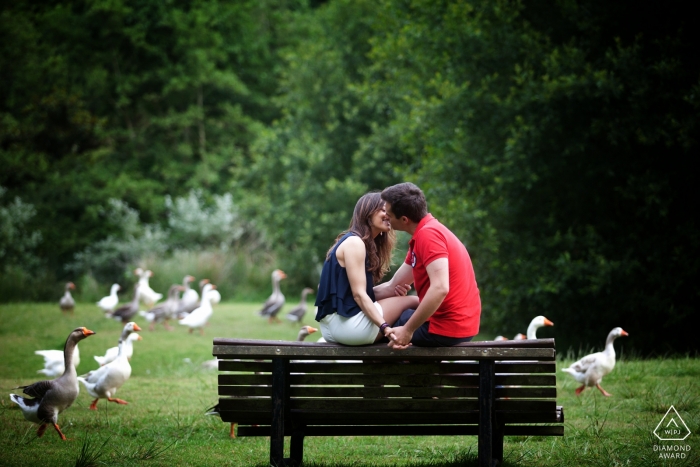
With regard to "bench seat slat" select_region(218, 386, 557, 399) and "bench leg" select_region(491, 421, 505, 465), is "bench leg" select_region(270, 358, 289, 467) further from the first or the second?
"bench leg" select_region(491, 421, 505, 465)

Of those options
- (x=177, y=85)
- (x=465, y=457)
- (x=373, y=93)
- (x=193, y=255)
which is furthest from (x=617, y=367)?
(x=177, y=85)

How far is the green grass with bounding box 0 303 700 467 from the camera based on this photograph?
17.4 feet

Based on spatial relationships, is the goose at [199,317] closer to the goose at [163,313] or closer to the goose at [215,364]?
the goose at [163,313]

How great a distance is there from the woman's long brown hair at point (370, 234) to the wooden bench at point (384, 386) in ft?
2.20

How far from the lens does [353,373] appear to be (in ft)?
15.1

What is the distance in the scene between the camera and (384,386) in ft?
15.3

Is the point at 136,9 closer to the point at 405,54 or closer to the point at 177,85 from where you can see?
the point at 177,85

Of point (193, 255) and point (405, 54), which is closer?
point (405, 54)

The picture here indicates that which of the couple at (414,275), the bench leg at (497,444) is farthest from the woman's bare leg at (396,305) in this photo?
the bench leg at (497,444)

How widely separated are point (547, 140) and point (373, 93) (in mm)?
7487

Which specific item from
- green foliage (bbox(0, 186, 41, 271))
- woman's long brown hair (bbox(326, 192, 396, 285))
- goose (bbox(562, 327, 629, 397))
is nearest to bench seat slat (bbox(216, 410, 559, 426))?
woman's long brown hair (bbox(326, 192, 396, 285))

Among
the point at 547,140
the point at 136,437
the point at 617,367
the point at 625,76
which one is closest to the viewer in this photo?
the point at 136,437

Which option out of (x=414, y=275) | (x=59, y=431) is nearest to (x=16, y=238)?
(x=59, y=431)

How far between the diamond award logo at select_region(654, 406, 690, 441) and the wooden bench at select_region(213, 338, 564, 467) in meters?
1.52
